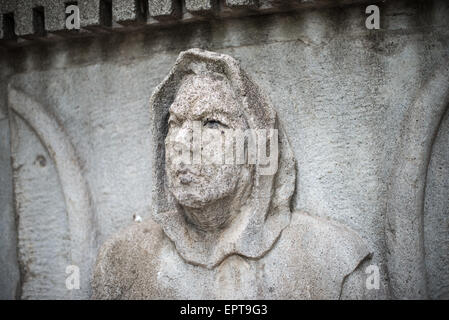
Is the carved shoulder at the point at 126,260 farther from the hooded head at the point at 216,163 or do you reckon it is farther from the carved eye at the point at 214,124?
the carved eye at the point at 214,124

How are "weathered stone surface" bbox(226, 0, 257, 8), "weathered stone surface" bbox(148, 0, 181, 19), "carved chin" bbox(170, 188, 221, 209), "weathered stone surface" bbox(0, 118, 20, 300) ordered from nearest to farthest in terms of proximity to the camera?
"carved chin" bbox(170, 188, 221, 209)
"weathered stone surface" bbox(226, 0, 257, 8)
"weathered stone surface" bbox(148, 0, 181, 19)
"weathered stone surface" bbox(0, 118, 20, 300)

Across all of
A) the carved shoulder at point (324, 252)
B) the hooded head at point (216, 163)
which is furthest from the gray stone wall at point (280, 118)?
the hooded head at point (216, 163)

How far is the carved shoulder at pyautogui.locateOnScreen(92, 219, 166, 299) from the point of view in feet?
10.9

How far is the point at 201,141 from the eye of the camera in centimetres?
301

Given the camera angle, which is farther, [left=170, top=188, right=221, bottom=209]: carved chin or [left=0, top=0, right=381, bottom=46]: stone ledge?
[left=0, top=0, right=381, bottom=46]: stone ledge

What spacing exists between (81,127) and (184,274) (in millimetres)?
1221

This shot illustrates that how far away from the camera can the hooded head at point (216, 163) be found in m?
3.01

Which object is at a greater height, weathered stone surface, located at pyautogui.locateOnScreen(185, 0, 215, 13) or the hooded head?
weathered stone surface, located at pyautogui.locateOnScreen(185, 0, 215, 13)

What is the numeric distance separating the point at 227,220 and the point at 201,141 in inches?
17.4

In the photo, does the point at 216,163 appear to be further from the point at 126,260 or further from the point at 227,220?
the point at 126,260

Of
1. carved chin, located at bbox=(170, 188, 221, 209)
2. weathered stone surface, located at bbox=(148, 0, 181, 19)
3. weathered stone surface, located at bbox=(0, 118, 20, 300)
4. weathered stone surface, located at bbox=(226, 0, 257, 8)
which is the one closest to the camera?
Answer: carved chin, located at bbox=(170, 188, 221, 209)

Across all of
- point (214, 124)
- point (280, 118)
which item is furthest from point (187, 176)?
point (280, 118)

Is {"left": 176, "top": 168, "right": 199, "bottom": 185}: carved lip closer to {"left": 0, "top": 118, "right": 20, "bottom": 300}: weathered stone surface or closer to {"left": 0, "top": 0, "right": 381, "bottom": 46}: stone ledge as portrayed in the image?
{"left": 0, "top": 0, "right": 381, "bottom": 46}: stone ledge

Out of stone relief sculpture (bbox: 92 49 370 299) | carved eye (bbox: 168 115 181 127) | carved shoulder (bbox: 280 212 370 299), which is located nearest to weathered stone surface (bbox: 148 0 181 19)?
stone relief sculpture (bbox: 92 49 370 299)
